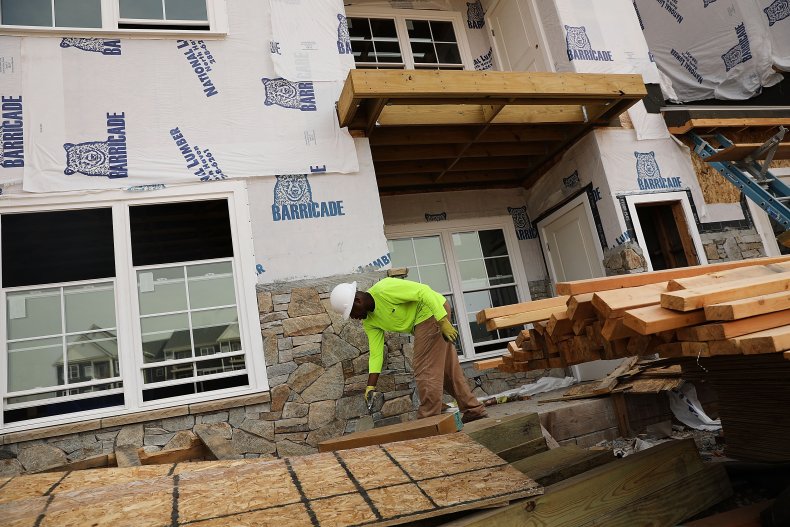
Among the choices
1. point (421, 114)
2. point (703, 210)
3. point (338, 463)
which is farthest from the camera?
point (703, 210)

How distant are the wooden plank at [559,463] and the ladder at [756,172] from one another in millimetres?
4321

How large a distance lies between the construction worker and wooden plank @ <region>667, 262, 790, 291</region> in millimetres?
2426

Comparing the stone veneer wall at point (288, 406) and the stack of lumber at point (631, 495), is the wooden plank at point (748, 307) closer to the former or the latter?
the stack of lumber at point (631, 495)

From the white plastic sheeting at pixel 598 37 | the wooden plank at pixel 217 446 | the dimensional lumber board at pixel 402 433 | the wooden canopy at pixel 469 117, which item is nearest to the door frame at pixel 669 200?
the wooden canopy at pixel 469 117

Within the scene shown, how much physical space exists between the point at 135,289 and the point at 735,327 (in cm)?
531

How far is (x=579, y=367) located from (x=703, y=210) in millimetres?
2843

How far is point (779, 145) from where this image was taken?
6.57 metres

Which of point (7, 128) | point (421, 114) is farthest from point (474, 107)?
point (7, 128)

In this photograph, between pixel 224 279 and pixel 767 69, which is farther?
pixel 767 69

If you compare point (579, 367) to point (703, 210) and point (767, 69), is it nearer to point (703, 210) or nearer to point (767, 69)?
point (703, 210)

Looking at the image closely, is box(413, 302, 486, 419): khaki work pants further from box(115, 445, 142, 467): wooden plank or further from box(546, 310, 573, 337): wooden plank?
box(115, 445, 142, 467): wooden plank

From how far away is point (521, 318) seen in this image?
346 cm

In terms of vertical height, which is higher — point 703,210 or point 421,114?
point 421,114

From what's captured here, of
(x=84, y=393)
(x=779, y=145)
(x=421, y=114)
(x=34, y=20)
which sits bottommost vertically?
(x=84, y=393)
